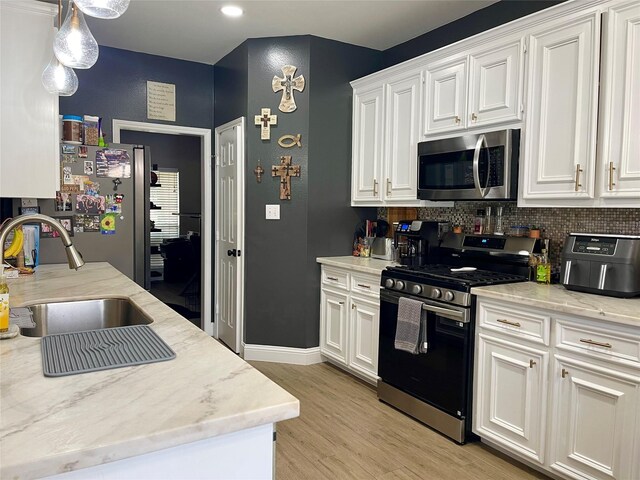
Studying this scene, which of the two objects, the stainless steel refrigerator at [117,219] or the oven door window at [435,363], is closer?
the oven door window at [435,363]

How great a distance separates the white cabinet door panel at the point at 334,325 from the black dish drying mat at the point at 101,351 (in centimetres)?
232

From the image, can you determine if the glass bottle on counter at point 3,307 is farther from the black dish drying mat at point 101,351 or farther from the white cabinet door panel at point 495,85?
the white cabinet door panel at point 495,85

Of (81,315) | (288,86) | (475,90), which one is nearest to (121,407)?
(81,315)

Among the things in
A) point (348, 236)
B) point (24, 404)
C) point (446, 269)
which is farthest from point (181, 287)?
point (24, 404)

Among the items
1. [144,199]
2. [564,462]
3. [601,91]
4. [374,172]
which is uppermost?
[601,91]

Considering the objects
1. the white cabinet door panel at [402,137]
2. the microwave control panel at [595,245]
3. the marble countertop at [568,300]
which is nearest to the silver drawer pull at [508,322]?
the marble countertop at [568,300]

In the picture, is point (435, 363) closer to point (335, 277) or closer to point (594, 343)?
point (594, 343)

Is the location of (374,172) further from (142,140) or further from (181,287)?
(142,140)

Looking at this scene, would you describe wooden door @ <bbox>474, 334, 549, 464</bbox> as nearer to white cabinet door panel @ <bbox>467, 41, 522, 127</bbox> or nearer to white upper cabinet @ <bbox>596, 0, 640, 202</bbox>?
white upper cabinet @ <bbox>596, 0, 640, 202</bbox>

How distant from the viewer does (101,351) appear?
1312 mm

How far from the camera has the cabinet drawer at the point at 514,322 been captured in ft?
7.42

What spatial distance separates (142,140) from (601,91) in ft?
20.7

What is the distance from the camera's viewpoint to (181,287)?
618 cm

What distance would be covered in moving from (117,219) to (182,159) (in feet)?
13.3
